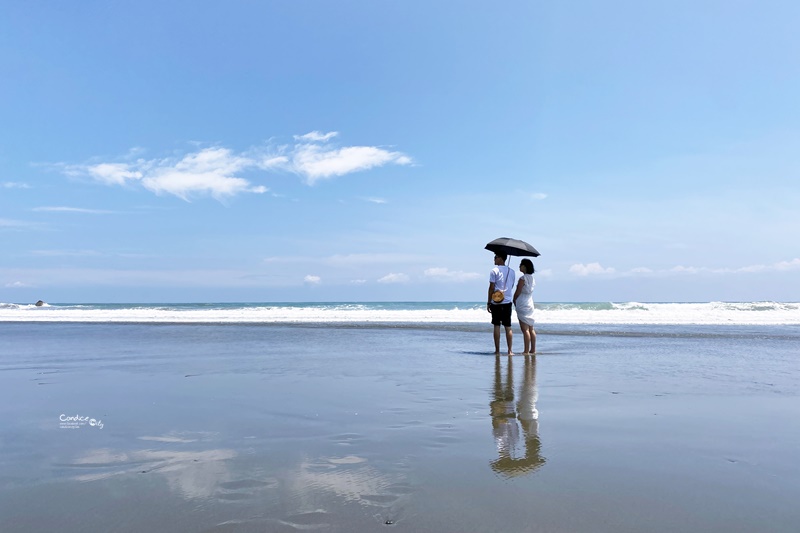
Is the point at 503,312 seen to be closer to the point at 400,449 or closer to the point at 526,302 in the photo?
the point at 526,302

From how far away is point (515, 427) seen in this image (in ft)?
14.8

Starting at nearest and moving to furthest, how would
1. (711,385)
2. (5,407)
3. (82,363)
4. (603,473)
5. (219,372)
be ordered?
(603,473)
(5,407)
(711,385)
(219,372)
(82,363)

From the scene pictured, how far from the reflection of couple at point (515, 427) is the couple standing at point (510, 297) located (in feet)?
9.80

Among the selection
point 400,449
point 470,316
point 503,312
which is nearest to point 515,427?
point 400,449

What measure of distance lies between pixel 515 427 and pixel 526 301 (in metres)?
6.14

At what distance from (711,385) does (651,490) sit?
4.49 metres

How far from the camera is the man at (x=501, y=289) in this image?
10.3 metres

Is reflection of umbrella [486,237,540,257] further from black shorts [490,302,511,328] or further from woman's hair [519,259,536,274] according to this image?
black shorts [490,302,511,328]

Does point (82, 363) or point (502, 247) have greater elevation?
point (502, 247)

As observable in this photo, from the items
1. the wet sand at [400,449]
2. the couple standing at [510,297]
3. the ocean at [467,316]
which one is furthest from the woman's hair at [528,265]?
the ocean at [467,316]

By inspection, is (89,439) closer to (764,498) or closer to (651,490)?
(651,490)

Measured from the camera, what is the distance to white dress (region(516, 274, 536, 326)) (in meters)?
10.4

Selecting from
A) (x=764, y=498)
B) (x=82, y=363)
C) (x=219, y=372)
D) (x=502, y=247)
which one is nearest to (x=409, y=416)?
(x=764, y=498)

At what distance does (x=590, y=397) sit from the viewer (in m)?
5.93
